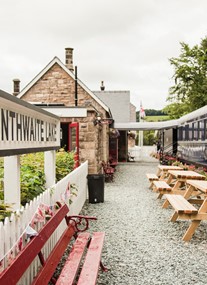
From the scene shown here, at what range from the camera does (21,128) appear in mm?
3908

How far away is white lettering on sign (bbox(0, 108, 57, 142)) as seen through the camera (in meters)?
3.32

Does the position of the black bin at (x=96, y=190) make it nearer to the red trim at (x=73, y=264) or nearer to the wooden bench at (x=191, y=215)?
the wooden bench at (x=191, y=215)

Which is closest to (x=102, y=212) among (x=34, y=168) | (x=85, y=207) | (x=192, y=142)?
(x=85, y=207)

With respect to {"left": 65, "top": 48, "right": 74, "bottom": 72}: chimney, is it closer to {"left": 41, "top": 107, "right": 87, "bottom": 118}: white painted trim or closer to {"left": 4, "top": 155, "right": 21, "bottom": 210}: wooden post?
{"left": 41, "top": 107, "right": 87, "bottom": 118}: white painted trim

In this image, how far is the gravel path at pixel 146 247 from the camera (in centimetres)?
507

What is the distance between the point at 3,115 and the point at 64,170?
18.0 ft

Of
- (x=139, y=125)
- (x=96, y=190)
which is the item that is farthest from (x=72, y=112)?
(x=139, y=125)

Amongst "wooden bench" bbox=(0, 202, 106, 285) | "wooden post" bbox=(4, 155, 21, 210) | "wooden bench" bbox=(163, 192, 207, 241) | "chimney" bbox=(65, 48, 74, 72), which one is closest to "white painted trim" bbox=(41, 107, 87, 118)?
"wooden bench" bbox=(163, 192, 207, 241)

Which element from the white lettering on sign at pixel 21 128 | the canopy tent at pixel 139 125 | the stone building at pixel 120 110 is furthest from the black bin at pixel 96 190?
the stone building at pixel 120 110

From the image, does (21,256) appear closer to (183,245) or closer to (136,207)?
(183,245)

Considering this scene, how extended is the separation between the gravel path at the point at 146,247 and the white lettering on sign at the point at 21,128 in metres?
1.94

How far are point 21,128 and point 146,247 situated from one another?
11.3 ft

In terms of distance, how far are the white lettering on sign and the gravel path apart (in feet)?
6.37

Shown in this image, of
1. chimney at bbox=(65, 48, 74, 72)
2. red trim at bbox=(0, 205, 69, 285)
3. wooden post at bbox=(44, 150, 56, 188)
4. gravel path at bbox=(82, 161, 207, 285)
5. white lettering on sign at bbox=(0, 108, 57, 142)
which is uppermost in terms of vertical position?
chimney at bbox=(65, 48, 74, 72)
